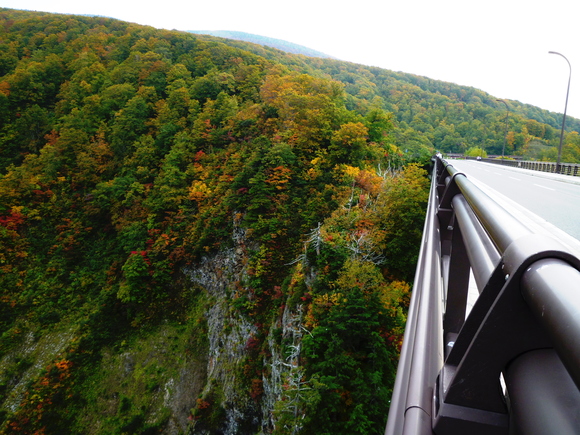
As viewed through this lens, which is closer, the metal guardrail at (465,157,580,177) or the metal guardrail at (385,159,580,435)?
the metal guardrail at (385,159,580,435)

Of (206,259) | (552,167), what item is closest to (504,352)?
(206,259)

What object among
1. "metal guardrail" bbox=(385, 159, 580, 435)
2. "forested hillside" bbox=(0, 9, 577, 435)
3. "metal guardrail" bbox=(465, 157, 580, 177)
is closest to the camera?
"metal guardrail" bbox=(385, 159, 580, 435)

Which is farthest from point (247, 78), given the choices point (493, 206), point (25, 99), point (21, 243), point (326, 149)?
point (493, 206)

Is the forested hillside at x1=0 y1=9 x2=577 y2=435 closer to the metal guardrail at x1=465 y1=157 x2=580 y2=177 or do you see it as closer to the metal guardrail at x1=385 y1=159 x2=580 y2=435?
the metal guardrail at x1=465 y1=157 x2=580 y2=177

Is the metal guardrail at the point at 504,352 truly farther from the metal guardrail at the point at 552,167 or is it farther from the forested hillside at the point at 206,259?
the metal guardrail at the point at 552,167

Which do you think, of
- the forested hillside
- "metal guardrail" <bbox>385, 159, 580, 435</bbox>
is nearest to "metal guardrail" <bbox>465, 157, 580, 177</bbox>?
the forested hillside

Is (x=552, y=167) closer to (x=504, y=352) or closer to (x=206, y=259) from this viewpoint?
(x=206, y=259)

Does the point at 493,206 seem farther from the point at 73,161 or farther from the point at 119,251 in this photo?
the point at 73,161
